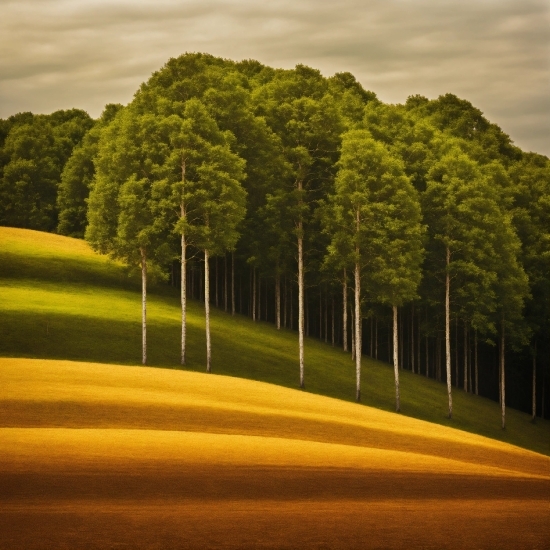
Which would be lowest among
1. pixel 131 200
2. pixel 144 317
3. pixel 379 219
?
pixel 144 317

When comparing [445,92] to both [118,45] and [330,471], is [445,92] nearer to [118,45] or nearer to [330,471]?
[118,45]

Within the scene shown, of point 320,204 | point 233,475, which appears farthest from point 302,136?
point 233,475

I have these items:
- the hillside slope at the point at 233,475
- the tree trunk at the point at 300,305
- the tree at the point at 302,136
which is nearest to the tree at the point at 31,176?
the tree at the point at 302,136

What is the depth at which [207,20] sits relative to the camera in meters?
49.3

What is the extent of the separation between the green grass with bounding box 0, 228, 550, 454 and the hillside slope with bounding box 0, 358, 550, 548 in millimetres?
12536

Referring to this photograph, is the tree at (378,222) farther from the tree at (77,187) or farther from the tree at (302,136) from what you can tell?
the tree at (77,187)

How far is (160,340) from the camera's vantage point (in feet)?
180

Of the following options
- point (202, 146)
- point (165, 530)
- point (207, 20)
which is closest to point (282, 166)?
point (202, 146)

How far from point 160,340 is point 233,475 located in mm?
31858

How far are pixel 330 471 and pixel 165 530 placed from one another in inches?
323

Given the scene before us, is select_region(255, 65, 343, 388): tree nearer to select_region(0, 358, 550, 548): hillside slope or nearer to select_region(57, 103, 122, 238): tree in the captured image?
select_region(0, 358, 550, 548): hillside slope

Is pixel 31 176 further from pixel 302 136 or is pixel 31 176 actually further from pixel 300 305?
pixel 300 305

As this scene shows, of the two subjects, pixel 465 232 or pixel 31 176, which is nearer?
Answer: pixel 465 232

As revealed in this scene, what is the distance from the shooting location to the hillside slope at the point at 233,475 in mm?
18547
